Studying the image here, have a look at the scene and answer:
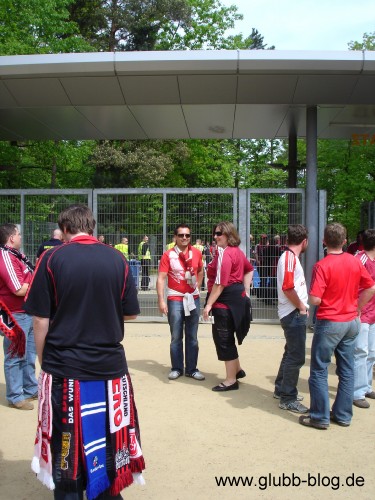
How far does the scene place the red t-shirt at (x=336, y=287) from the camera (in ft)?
15.7

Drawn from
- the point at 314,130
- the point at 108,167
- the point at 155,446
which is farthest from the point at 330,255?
the point at 108,167

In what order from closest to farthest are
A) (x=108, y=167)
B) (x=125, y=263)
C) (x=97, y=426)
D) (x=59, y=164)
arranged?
(x=97, y=426)
(x=125, y=263)
(x=59, y=164)
(x=108, y=167)

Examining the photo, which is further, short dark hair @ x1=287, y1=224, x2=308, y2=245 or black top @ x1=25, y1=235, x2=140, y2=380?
short dark hair @ x1=287, y1=224, x2=308, y2=245

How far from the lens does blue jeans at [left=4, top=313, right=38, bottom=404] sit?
5465mm

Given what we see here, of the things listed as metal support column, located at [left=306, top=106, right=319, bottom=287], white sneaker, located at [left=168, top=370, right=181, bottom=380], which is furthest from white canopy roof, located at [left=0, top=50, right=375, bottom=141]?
white sneaker, located at [left=168, top=370, right=181, bottom=380]

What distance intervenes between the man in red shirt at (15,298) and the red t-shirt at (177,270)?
179 centimetres

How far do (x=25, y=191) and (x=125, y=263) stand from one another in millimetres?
8387

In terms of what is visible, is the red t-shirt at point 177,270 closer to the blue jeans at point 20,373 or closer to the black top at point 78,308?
the blue jeans at point 20,373

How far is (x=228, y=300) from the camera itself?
19.7 feet

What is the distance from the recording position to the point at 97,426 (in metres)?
2.91

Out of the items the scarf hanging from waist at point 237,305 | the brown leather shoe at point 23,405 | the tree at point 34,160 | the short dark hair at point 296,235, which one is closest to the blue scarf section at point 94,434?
the brown leather shoe at point 23,405

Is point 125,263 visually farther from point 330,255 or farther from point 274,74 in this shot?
point 274,74

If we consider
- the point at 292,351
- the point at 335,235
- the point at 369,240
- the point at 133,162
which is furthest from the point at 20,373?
the point at 133,162

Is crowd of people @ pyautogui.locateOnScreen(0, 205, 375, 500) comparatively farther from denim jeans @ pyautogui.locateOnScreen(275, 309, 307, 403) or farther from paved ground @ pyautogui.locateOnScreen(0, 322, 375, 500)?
paved ground @ pyautogui.locateOnScreen(0, 322, 375, 500)
